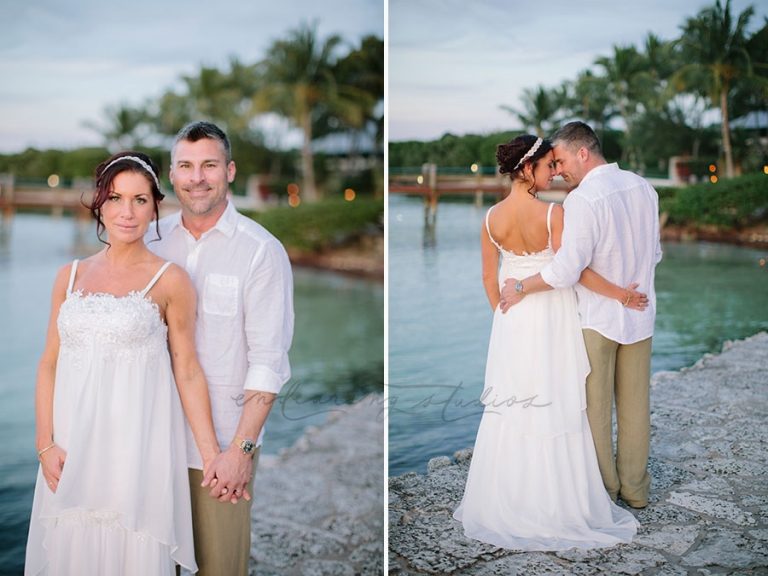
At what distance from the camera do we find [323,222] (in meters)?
14.0

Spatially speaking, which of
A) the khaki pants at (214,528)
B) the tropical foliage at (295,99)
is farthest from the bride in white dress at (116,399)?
the tropical foliage at (295,99)

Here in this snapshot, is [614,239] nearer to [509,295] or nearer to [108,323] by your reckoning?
[509,295]

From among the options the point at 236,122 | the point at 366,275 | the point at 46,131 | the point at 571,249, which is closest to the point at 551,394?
the point at 571,249

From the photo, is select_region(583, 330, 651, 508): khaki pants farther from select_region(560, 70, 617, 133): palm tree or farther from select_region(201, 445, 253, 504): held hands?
select_region(560, 70, 617, 133): palm tree

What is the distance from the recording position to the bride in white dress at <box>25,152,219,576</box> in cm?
188

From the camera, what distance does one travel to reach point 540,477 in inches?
102

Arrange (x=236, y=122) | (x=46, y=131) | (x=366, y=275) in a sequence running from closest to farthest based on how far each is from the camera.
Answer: (x=46, y=131) < (x=366, y=275) < (x=236, y=122)

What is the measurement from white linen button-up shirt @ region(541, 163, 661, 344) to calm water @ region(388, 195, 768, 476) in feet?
3.91

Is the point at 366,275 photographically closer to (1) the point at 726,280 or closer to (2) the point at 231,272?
(1) the point at 726,280

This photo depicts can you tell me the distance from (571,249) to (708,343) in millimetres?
2315

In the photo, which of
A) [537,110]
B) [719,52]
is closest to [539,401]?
[537,110]

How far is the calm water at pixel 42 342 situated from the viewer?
598cm

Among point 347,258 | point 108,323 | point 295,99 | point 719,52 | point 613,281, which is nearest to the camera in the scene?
point 108,323

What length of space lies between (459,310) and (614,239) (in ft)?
5.55
